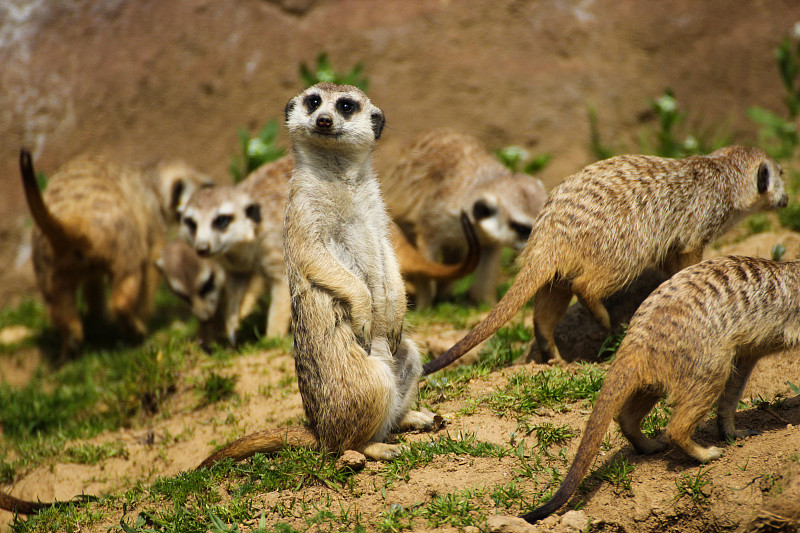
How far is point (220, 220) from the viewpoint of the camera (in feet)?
18.2

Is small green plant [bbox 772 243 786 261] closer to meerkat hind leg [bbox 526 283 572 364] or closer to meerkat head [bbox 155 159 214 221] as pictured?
meerkat hind leg [bbox 526 283 572 364]

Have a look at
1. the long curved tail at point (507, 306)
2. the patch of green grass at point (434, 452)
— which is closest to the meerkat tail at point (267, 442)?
the patch of green grass at point (434, 452)

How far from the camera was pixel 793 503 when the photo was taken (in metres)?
2.61

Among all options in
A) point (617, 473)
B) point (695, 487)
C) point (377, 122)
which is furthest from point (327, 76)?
point (695, 487)

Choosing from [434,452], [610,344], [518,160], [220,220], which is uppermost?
[518,160]

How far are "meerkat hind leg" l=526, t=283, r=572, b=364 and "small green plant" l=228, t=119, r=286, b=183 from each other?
143 inches

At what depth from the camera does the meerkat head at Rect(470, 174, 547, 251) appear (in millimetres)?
5594

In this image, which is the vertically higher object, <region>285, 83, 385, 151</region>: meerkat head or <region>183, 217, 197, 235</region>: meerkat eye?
<region>285, 83, 385, 151</region>: meerkat head

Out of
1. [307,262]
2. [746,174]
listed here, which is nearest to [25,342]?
[307,262]

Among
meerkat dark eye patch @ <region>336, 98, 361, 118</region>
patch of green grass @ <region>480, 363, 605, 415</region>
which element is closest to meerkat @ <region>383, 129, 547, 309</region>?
patch of green grass @ <region>480, 363, 605, 415</region>

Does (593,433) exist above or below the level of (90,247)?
below

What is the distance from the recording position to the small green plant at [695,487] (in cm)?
281

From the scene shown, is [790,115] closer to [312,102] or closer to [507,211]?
[507,211]

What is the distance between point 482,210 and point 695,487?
10.5ft
